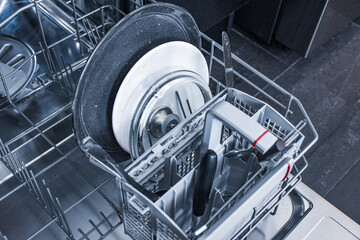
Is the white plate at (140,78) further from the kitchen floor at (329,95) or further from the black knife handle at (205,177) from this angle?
the kitchen floor at (329,95)

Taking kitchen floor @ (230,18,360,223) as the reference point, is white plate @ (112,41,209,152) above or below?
above

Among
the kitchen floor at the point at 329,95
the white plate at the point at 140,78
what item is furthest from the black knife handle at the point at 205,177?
the kitchen floor at the point at 329,95

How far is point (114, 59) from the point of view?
578 mm

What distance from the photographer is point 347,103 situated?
61.9 inches

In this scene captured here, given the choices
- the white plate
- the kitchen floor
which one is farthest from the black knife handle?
the kitchen floor

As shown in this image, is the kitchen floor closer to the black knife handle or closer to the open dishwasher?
the open dishwasher

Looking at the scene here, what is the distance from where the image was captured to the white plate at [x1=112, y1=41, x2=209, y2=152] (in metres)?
0.59

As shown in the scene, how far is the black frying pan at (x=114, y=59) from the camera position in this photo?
1.79ft

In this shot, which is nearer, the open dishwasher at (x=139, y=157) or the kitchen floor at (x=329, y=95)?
the open dishwasher at (x=139, y=157)

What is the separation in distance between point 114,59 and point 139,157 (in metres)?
0.15

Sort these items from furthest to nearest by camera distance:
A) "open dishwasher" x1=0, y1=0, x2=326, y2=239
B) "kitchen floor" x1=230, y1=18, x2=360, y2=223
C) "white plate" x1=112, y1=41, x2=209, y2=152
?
"kitchen floor" x1=230, y1=18, x2=360, y2=223, "white plate" x1=112, y1=41, x2=209, y2=152, "open dishwasher" x1=0, y1=0, x2=326, y2=239

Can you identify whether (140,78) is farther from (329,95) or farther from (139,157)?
(329,95)

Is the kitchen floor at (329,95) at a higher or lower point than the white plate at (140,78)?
lower

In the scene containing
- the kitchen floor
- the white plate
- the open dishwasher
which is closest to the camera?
the open dishwasher
